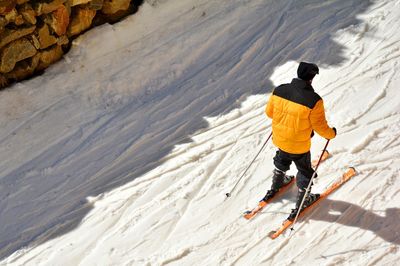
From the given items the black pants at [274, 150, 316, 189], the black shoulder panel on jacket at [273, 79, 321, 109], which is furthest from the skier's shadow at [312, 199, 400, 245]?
the black shoulder panel on jacket at [273, 79, 321, 109]

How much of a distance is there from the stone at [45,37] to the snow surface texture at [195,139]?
0.43 m

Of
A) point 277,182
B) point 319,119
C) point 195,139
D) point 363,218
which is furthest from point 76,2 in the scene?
point 363,218

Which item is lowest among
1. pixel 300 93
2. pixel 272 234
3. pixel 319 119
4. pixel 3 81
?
pixel 272 234

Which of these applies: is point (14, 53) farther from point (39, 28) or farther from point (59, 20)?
point (59, 20)

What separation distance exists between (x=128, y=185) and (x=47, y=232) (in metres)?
1.15

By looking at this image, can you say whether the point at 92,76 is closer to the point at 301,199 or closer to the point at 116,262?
the point at 116,262

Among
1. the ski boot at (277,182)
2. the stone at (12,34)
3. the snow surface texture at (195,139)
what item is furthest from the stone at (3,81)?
the ski boot at (277,182)

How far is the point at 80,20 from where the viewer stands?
8594 mm

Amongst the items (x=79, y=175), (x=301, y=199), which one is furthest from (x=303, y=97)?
(x=79, y=175)

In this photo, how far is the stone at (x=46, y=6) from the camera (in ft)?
25.8

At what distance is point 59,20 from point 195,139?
2.73 metres

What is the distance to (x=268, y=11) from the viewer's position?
9.76 meters

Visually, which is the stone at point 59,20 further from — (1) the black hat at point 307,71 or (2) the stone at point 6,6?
(1) the black hat at point 307,71

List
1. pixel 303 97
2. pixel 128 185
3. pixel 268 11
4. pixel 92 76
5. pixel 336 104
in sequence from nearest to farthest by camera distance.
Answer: pixel 303 97 < pixel 128 185 < pixel 336 104 < pixel 92 76 < pixel 268 11
